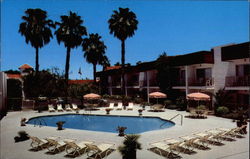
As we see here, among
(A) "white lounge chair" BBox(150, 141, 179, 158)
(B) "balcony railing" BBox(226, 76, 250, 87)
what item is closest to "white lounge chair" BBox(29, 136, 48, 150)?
(A) "white lounge chair" BBox(150, 141, 179, 158)

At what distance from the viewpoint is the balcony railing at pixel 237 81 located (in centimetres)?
2025

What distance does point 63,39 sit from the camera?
31.5 meters

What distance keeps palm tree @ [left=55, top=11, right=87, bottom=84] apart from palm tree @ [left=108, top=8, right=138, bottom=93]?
19.7 feet

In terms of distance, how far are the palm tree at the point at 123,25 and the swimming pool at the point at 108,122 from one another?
11.8 m

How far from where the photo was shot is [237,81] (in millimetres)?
21688

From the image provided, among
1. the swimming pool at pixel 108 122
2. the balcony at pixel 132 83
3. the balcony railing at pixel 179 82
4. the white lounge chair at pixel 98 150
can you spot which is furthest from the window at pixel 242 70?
the balcony at pixel 132 83

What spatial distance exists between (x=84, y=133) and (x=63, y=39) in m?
21.6

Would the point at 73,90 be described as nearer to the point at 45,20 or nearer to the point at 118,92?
the point at 45,20

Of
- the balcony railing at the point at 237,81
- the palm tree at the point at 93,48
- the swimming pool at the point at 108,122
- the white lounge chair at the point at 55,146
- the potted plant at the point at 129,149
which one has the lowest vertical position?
the swimming pool at the point at 108,122

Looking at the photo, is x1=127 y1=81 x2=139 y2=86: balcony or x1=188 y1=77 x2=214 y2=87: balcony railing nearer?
x1=188 y1=77 x2=214 y2=87: balcony railing

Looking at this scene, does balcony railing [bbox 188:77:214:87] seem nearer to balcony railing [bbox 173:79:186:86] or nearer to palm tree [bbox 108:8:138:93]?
balcony railing [bbox 173:79:186:86]

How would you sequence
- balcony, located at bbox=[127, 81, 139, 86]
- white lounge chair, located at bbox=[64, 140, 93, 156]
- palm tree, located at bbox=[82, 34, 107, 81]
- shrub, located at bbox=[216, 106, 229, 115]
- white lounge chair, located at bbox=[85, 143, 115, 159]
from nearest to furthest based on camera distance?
white lounge chair, located at bbox=[85, 143, 115, 159]
white lounge chair, located at bbox=[64, 140, 93, 156]
shrub, located at bbox=[216, 106, 229, 115]
balcony, located at bbox=[127, 81, 139, 86]
palm tree, located at bbox=[82, 34, 107, 81]

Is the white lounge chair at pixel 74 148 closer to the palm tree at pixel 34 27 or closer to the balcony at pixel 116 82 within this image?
the palm tree at pixel 34 27

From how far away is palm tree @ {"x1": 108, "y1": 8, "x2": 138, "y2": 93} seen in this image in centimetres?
3344
